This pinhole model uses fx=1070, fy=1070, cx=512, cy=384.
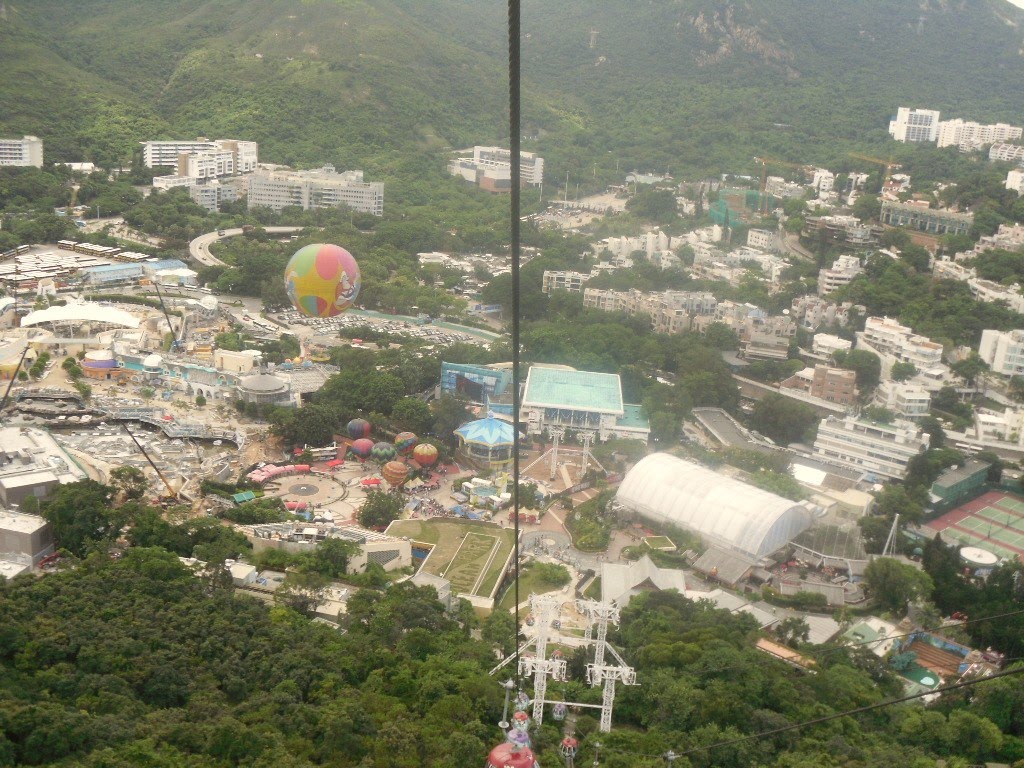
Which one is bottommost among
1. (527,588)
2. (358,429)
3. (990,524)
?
(990,524)

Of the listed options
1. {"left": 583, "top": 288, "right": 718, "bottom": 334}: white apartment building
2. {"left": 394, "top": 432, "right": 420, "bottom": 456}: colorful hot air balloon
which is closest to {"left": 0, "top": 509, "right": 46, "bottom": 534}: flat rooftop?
{"left": 394, "top": 432, "right": 420, "bottom": 456}: colorful hot air balloon

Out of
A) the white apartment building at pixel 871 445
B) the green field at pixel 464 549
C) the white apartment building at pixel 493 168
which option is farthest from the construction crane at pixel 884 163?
the green field at pixel 464 549

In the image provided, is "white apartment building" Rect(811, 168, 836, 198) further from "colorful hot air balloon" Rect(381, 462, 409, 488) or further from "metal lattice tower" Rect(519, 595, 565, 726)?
"metal lattice tower" Rect(519, 595, 565, 726)

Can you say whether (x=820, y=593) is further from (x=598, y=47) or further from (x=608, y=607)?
(x=598, y=47)

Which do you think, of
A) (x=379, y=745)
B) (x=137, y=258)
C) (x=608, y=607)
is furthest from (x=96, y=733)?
(x=137, y=258)

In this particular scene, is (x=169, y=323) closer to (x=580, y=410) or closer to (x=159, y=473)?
(x=159, y=473)

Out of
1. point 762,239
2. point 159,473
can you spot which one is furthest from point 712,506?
point 762,239
